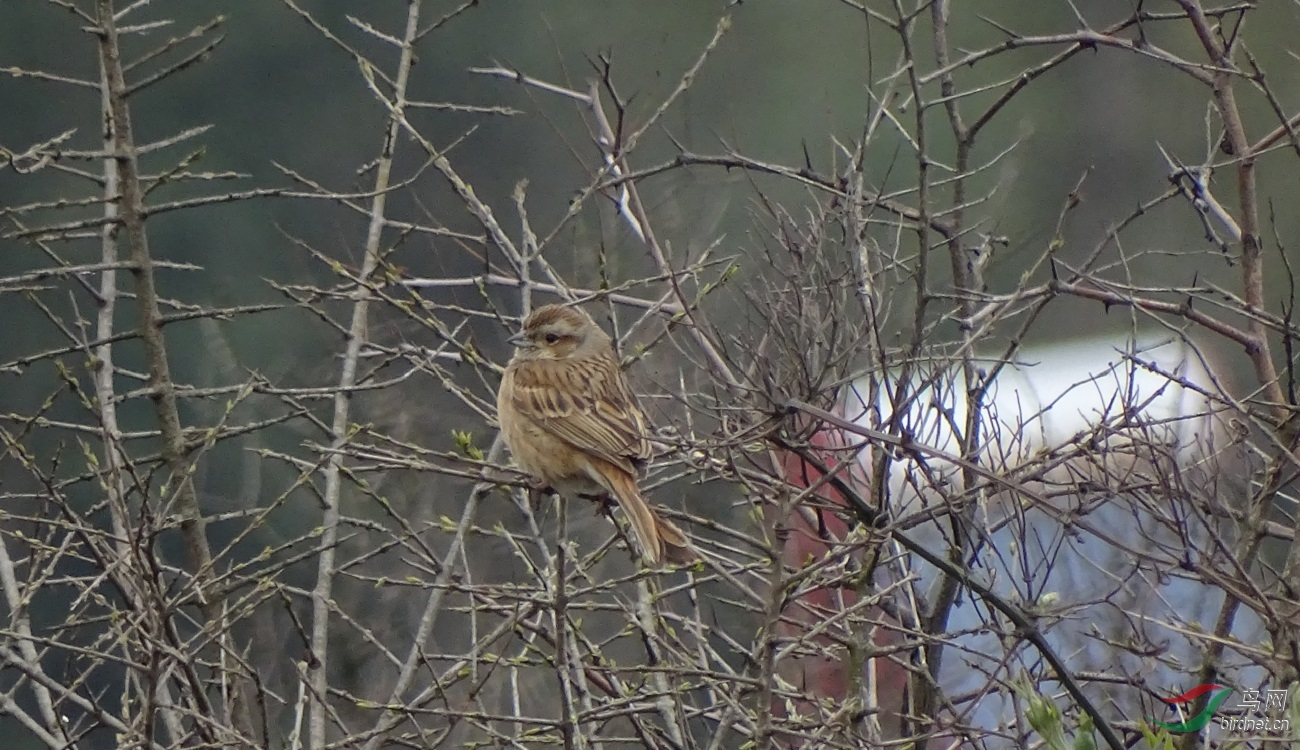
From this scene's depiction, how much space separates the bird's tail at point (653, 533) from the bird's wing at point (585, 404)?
1.02ft

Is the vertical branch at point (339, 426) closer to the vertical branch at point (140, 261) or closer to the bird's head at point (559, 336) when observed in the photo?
the vertical branch at point (140, 261)

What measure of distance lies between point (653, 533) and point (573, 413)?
1204 mm

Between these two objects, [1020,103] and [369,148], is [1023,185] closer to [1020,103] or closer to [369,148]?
[1020,103]

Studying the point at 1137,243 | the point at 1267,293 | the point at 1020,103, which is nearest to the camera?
the point at 1267,293

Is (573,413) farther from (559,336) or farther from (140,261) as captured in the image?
(140,261)

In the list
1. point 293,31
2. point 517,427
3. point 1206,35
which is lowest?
point 517,427

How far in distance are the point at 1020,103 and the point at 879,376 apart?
25556mm

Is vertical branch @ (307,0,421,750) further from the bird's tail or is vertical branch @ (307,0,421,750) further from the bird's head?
the bird's tail

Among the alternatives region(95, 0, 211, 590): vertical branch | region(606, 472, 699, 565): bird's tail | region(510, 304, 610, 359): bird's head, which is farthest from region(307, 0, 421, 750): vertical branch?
region(606, 472, 699, 565): bird's tail

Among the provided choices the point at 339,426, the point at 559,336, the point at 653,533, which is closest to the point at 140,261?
the point at 339,426

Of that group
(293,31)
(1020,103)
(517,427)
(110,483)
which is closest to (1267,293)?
(1020,103)

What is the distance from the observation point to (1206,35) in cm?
461

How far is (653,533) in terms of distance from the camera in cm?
500

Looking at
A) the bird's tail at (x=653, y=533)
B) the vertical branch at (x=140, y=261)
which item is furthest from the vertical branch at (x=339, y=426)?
the bird's tail at (x=653, y=533)
